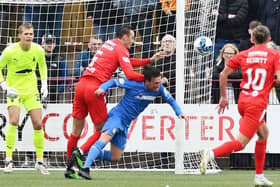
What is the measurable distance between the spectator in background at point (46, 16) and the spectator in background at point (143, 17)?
1.25m

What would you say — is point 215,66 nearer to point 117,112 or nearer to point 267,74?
point 117,112

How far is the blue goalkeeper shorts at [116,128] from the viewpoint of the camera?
14289mm

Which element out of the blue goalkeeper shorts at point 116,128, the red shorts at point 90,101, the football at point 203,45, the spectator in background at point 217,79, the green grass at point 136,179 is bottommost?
the green grass at point 136,179

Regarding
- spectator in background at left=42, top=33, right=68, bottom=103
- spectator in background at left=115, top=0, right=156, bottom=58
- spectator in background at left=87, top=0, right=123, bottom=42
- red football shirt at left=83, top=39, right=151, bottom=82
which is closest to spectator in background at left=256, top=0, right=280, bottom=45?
spectator in background at left=115, top=0, right=156, bottom=58

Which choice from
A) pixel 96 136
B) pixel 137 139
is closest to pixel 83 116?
pixel 96 136

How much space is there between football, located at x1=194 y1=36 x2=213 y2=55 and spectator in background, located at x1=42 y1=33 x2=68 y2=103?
2922 millimetres

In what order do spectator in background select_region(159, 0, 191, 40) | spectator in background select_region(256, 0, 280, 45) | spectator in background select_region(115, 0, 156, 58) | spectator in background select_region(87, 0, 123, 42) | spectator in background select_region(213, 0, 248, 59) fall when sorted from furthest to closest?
spectator in background select_region(256, 0, 280, 45) → spectator in background select_region(213, 0, 248, 59) → spectator in background select_region(87, 0, 123, 42) → spectator in background select_region(115, 0, 156, 58) → spectator in background select_region(159, 0, 191, 40)

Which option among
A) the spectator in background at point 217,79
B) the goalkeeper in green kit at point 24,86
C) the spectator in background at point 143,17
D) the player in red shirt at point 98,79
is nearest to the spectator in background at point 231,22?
the spectator in background at point 217,79

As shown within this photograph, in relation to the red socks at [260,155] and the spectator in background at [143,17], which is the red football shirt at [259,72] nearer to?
the red socks at [260,155]

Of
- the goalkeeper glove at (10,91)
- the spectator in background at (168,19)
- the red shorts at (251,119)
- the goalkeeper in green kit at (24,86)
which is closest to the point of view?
the red shorts at (251,119)

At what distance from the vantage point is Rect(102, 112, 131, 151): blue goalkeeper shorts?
46.9 feet

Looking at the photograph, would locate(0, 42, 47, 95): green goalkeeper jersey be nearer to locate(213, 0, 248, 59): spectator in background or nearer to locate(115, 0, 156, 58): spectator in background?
locate(115, 0, 156, 58): spectator in background

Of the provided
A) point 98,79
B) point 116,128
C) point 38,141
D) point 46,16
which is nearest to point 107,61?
point 98,79

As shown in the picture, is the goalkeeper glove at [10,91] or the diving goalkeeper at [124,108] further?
the goalkeeper glove at [10,91]
